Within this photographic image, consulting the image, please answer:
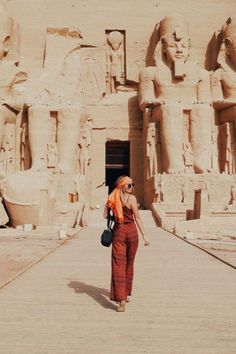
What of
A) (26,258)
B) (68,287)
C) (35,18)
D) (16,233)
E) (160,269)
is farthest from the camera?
(35,18)

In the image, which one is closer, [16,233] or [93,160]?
[16,233]

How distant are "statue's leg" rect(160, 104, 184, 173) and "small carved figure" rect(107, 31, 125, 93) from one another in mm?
3065

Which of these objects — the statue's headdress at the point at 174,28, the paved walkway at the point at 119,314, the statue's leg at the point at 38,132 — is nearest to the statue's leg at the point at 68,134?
the statue's leg at the point at 38,132

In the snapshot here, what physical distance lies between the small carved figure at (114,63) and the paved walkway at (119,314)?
13.0 metres

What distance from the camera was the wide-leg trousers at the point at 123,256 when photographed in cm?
303

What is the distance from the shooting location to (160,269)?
4.59 metres

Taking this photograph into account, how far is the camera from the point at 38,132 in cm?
1462

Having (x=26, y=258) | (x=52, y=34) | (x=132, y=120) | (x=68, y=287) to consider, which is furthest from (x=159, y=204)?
(x=68, y=287)

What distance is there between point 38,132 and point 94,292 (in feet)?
37.9

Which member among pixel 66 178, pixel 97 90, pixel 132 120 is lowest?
pixel 66 178

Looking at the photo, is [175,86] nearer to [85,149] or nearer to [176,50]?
[176,50]

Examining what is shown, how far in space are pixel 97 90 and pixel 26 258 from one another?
12247 mm

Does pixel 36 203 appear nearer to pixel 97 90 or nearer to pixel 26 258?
pixel 26 258

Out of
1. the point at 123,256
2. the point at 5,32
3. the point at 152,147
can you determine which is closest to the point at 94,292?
the point at 123,256
